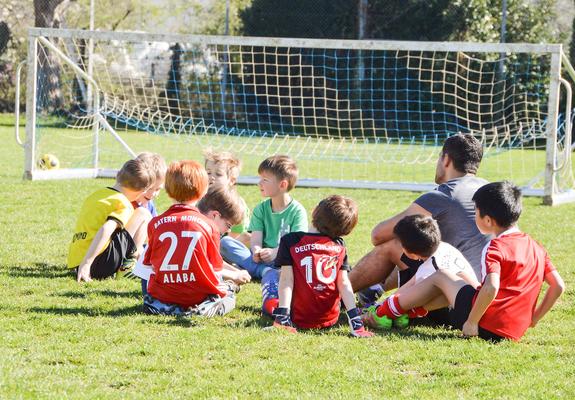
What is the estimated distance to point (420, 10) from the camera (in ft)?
88.7

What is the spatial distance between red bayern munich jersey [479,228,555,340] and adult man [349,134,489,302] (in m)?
0.58

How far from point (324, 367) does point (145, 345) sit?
965mm

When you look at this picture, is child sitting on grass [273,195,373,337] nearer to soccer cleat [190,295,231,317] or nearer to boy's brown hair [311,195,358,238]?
boy's brown hair [311,195,358,238]

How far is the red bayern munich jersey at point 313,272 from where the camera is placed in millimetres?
5191

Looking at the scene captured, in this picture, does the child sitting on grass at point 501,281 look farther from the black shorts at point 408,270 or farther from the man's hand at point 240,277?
the man's hand at point 240,277

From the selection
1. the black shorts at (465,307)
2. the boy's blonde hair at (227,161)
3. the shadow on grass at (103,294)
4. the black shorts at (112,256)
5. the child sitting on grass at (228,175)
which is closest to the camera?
the black shorts at (465,307)

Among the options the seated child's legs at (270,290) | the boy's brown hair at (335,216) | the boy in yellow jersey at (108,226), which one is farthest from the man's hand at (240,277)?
the boy in yellow jersey at (108,226)

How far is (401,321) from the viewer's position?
5312 mm

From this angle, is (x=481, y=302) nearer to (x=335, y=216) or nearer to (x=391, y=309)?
(x=391, y=309)

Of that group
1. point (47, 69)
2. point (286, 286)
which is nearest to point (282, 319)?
→ point (286, 286)

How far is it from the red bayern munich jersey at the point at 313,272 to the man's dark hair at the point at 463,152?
0.92 m

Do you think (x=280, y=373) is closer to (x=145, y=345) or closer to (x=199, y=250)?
(x=145, y=345)

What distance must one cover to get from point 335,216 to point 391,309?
0.63 meters

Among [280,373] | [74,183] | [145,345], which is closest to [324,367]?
[280,373]
